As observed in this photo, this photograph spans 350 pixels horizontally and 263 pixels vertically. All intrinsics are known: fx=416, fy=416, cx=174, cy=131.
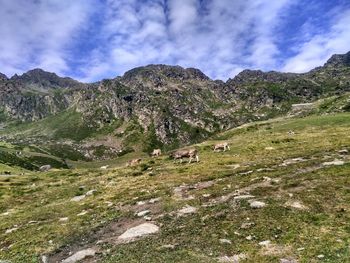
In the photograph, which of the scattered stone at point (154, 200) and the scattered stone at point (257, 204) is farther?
the scattered stone at point (154, 200)

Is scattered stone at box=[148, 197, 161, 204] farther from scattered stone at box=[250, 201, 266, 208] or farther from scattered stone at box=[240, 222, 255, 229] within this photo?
scattered stone at box=[240, 222, 255, 229]

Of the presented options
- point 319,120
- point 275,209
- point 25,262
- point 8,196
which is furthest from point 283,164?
point 319,120

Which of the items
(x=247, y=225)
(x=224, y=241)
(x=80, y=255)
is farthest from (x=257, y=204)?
(x=80, y=255)

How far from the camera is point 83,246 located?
92.6 feet

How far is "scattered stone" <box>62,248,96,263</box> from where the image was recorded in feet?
84.4

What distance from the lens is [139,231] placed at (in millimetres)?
28906

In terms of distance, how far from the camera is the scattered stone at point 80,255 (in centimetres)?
2573

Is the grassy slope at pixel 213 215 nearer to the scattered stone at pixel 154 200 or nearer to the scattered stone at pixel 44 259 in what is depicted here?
the scattered stone at pixel 44 259

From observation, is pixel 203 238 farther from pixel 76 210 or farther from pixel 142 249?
pixel 76 210

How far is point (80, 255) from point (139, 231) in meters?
4.46

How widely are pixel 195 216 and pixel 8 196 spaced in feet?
113

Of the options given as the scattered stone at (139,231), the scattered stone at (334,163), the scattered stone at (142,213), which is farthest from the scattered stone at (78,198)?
the scattered stone at (334,163)

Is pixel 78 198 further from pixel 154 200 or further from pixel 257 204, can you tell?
pixel 257 204

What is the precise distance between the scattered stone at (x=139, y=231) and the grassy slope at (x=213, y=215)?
29.7 inches
